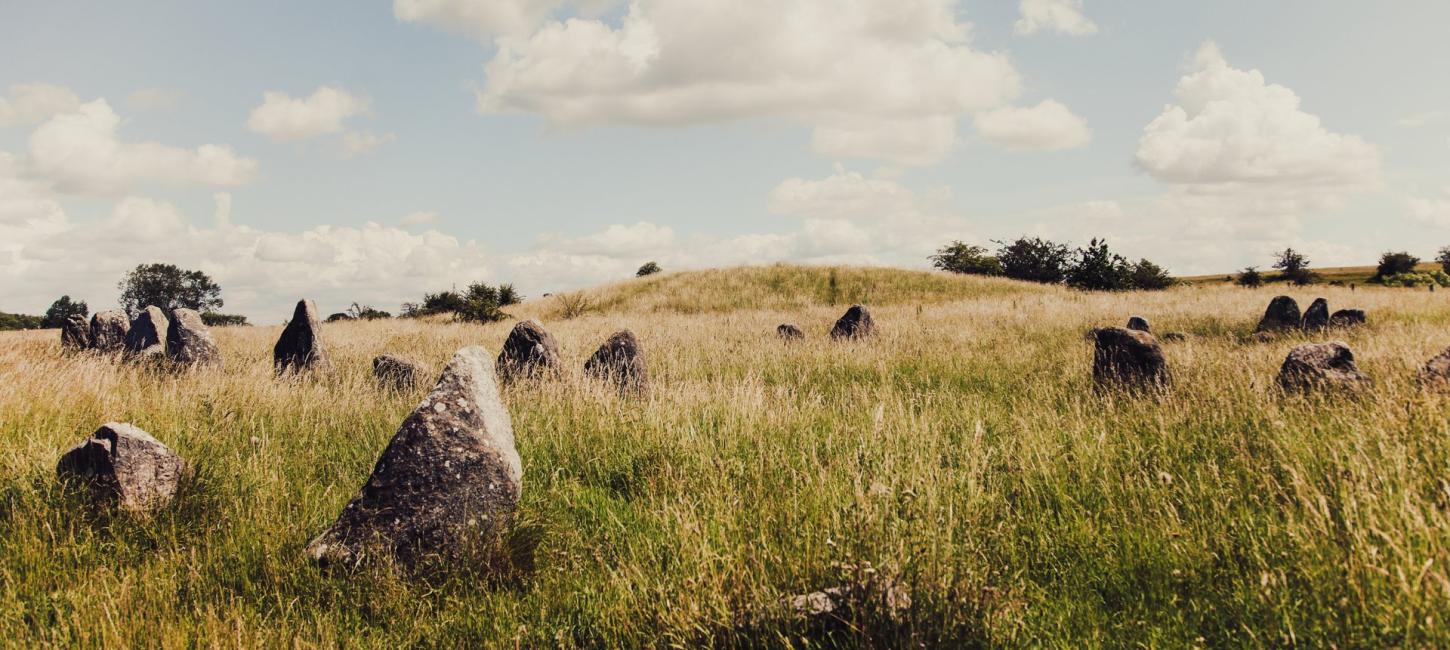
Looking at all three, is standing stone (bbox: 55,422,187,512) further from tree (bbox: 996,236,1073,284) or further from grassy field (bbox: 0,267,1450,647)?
tree (bbox: 996,236,1073,284)

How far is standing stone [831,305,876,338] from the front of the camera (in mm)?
15227

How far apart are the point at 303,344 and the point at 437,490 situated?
878 cm

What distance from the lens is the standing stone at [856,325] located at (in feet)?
50.0

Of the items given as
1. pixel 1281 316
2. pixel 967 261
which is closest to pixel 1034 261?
pixel 967 261

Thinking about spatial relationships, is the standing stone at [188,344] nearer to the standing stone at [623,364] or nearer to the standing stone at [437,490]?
the standing stone at [623,364]

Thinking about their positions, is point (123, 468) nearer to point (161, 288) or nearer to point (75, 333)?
point (75, 333)

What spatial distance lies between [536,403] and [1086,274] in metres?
44.8

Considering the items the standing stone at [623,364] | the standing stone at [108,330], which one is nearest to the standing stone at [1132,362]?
the standing stone at [623,364]

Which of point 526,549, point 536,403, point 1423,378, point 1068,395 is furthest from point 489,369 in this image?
point 1423,378

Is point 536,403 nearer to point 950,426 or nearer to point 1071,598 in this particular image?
point 950,426

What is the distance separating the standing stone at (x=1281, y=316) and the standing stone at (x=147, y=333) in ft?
70.8

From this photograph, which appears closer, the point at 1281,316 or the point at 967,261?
the point at 1281,316

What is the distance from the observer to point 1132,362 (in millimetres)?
8344

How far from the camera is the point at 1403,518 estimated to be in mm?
2857
